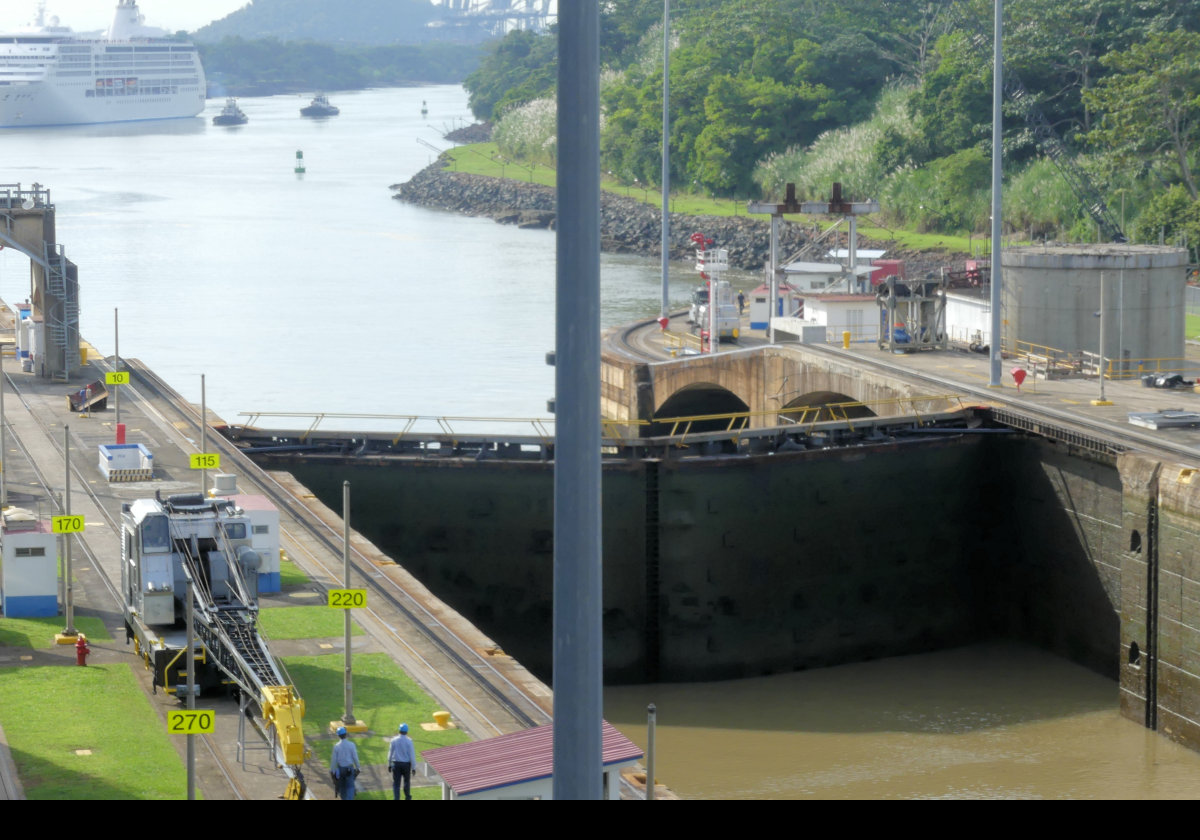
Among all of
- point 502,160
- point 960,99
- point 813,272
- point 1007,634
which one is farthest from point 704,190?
point 1007,634

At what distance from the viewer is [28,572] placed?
30.0 m

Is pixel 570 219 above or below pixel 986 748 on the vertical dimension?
above

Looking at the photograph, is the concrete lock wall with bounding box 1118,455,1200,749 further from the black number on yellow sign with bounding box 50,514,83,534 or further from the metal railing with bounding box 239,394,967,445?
the black number on yellow sign with bounding box 50,514,83,534

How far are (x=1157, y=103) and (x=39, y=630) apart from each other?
74.5m

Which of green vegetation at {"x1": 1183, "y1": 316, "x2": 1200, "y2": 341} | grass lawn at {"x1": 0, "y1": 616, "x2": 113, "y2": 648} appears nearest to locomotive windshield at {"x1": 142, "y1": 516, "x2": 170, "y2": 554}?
grass lawn at {"x1": 0, "y1": 616, "x2": 113, "y2": 648}

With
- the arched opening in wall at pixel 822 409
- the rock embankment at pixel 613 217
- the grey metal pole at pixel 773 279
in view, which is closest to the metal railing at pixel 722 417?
the arched opening in wall at pixel 822 409

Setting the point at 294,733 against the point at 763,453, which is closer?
the point at 294,733

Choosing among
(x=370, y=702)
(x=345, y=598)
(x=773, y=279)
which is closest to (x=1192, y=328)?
(x=773, y=279)

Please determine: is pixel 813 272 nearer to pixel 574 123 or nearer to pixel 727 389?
pixel 727 389

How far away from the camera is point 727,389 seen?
57.3 m

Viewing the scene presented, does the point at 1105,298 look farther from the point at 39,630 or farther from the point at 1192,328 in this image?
the point at 39,630
